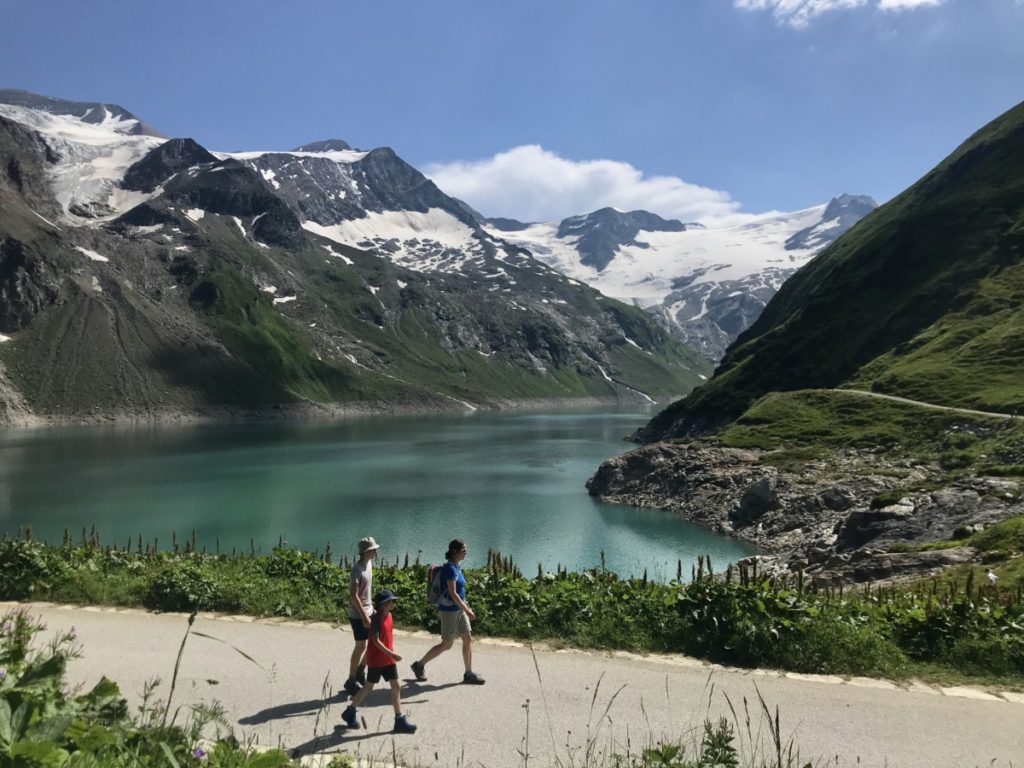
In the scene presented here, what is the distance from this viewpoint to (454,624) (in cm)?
1382

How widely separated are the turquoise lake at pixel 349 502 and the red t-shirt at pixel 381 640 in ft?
110

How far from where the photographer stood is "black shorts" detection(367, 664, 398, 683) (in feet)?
37.6

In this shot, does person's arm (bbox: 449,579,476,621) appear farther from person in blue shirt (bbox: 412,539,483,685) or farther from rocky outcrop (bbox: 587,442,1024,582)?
rocky outcrop (bbox: 587,442,1024,582)

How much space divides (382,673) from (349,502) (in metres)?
68.8

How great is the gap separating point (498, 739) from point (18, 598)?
16.6 metres

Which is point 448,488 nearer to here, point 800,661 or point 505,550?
point 505,550

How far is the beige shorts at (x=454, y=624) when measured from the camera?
13.8 m

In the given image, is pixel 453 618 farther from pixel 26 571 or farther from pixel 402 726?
pixel 26 571

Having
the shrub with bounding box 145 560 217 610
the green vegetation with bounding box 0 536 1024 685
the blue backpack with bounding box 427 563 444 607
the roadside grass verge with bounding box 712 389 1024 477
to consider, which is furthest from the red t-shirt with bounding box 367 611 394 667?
the roadside grass verge with bounding box 712 389 1024 477

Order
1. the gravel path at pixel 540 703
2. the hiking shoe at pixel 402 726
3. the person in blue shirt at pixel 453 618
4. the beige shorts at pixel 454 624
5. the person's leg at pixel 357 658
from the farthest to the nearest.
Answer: the beige shorts at pixel 454 624 → the person in blue shirt at pixel 453 618 → the person's leg at pixel 357 658 → the hiking shoe at pixel 402 726 → the gravel path at pixel 540 703

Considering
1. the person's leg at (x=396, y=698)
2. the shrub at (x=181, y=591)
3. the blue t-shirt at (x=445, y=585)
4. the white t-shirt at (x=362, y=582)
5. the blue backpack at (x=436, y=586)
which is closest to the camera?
the person's leg at (x=396, y=698)

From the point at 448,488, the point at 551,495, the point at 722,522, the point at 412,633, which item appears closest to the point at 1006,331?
the point at 722,522

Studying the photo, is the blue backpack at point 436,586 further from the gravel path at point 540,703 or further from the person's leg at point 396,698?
the person's leg at point 396,698

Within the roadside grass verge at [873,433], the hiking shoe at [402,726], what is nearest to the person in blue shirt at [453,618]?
the hiking shoe at [402,726]
